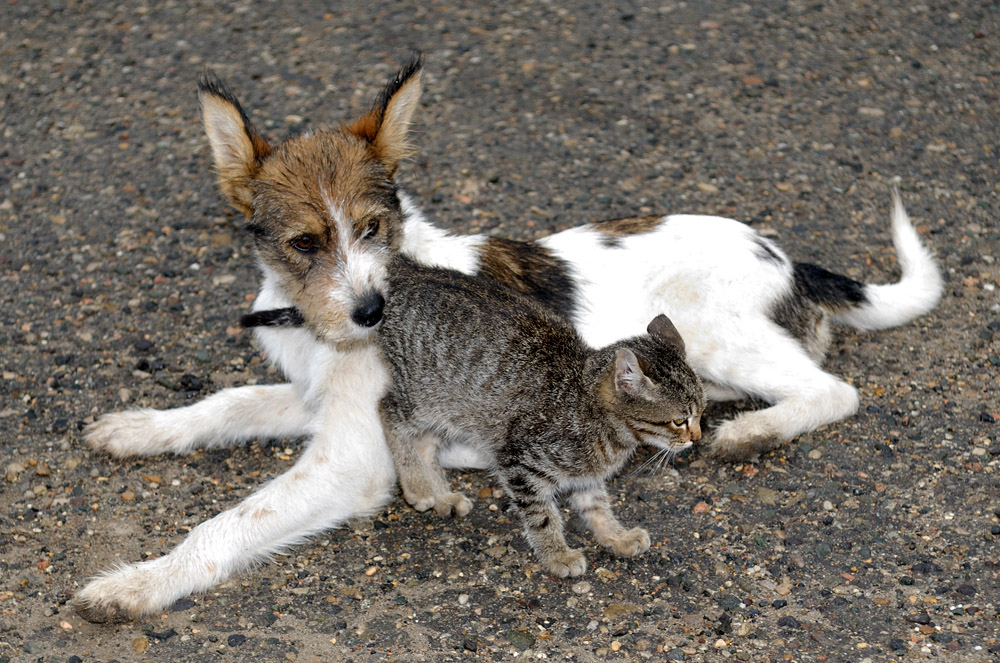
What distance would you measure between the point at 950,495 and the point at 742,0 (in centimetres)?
653

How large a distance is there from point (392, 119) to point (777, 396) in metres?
2.71

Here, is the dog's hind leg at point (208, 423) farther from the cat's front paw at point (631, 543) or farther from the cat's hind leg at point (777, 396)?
the cat's hind leg at point (777, 396)

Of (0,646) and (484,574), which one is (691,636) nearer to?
(484,574)

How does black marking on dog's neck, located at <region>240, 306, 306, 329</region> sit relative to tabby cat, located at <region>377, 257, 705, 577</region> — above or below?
above

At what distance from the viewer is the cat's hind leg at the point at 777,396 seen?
6.15m

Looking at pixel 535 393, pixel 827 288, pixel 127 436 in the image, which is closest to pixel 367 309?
pixel 535 393

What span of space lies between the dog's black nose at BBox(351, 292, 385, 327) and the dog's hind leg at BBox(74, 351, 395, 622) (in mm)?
499

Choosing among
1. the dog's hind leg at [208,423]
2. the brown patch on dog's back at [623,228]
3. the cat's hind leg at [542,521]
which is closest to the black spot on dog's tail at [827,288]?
the brown patch on dog's back at [623,228]

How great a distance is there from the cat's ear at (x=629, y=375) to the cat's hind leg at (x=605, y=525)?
0.71m

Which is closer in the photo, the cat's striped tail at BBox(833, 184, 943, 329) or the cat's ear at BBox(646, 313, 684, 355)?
the cat's ear at BBox(646, 313, 684, 355)

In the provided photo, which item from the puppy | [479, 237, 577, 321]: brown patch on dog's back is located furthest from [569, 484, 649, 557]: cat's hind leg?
[479, 237, 577, 321]: brown patch on dog's back

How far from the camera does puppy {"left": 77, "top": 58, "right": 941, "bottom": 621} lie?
543 cm

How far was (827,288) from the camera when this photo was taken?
670 cm

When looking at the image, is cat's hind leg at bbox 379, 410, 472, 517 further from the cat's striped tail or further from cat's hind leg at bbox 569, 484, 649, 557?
the cat's striped tail
